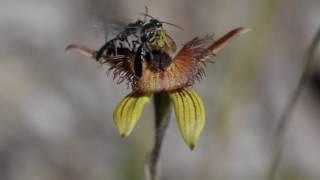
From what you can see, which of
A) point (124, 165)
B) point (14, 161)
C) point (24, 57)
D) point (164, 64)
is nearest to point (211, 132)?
point (124, 165)

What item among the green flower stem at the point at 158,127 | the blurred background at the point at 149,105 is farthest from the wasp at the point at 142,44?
the blurred background at the point at 149,105

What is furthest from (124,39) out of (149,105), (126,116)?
(149,105)

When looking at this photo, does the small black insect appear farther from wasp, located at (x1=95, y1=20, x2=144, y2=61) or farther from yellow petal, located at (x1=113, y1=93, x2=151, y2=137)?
yellow petal, located at (x1=113, y1=93, x2=151, y2=137)

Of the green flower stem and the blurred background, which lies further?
the blurred background

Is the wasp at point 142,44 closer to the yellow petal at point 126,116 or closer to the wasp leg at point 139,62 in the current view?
the wasp leg at point 139,62

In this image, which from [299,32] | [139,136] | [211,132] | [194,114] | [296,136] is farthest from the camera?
[299,32]

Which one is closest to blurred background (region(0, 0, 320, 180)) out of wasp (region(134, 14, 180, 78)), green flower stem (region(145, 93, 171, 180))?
green flower stem (region(145, 93, 171, 180))

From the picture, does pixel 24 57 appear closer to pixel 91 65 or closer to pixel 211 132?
pixel 91 65
